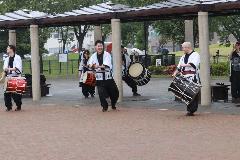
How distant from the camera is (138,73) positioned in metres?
20.2

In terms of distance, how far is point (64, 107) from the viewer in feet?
56.0

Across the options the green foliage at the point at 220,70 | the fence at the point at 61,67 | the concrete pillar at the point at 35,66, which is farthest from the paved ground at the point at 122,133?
the fence at the point at 61,67

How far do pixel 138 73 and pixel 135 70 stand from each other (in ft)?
0.47

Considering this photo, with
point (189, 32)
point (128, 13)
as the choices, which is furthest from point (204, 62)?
point (189, 32)

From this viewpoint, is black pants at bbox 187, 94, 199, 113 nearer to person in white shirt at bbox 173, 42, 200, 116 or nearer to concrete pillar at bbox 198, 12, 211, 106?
person in white shirt at bbox 173, 42, 200, 116

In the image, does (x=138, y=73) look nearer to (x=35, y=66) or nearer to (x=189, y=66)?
(x=35, y=66)

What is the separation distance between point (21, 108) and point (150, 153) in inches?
338

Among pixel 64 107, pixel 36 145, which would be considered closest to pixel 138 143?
pixel 36 145

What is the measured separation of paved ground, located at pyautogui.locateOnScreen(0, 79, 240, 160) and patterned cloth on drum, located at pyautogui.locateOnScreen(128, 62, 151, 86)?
8.61 feet

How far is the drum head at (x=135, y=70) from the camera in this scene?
792 inches

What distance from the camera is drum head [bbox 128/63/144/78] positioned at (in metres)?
20.1

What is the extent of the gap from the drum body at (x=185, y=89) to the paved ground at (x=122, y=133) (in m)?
0.45

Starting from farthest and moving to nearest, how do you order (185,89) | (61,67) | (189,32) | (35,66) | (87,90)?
(61,67) < (87,90) < (35,66) < (189,32) < (185,89)

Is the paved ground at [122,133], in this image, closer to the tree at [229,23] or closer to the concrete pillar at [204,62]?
the concrete pillar at [204,62]
